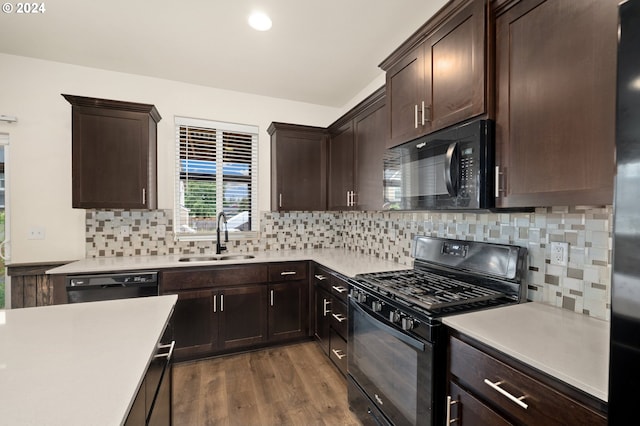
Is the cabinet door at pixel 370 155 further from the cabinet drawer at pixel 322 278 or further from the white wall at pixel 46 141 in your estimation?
the white wall at pixel 46 141

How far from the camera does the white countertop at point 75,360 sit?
62 cm

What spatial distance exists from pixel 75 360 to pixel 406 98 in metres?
2.02

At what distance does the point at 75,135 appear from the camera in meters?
2.42

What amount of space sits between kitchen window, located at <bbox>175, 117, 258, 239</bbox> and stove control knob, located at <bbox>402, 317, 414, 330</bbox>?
91.6 inches

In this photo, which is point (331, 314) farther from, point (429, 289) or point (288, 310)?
point (429, 289)

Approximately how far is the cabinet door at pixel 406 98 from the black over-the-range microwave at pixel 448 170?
0.25 ft

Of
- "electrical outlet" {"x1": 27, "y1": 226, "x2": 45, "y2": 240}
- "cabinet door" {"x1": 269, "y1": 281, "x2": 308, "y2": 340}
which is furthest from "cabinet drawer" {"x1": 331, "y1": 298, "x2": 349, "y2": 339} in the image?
"electrical outlet" {"x1": 27, "y1": 226, "x2": 45, "y2": 240}

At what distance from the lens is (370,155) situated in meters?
2.46

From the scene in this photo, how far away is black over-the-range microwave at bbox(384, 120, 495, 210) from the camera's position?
1.33 m

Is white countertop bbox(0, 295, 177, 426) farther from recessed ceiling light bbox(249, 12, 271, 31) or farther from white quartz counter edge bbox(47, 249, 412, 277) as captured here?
recessed ceiling light bbox(249, 12, 271, 31)

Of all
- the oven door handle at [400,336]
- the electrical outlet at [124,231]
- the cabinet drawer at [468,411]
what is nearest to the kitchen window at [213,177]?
the electrical outlet at [124,231]

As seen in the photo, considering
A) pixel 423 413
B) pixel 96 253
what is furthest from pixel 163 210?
pixel 423 413

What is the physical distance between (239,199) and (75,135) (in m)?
1.56

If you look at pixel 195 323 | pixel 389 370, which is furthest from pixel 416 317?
pixel 195 323
